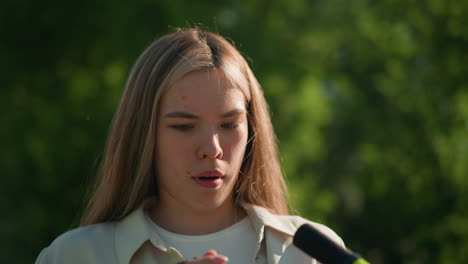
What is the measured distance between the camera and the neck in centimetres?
309

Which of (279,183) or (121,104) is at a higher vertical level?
(121,104)

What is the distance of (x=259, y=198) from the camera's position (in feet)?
10.8

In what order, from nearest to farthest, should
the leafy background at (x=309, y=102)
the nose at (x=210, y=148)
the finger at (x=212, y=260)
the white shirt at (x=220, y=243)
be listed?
1. the finger at (x=212, y=260)
2. the nose at (x=210, y=148)
3. the white shirt at (x=220, y=243)
4. the leafy background at (x=309, y=102)

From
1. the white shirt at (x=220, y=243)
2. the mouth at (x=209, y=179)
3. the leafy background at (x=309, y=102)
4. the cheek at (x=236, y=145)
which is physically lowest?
the leafy background at (x=309, y=102)

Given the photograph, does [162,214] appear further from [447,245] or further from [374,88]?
[374,88]

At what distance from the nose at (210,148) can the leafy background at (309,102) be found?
5.19 metres

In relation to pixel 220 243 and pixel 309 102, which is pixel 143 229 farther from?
pixel 309 102

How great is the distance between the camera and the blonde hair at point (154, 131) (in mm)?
3045

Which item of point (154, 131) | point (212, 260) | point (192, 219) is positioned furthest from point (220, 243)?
point (212, 260)

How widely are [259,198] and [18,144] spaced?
5.97m

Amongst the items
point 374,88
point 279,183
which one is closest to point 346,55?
point 374,88

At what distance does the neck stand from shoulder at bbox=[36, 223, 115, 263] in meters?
0.24

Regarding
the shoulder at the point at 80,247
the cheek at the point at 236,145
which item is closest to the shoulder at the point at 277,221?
the cheek at the point at 236,145

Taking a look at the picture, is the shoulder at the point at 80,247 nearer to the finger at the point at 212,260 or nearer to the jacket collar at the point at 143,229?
the jacket collar at the point at 143,229
